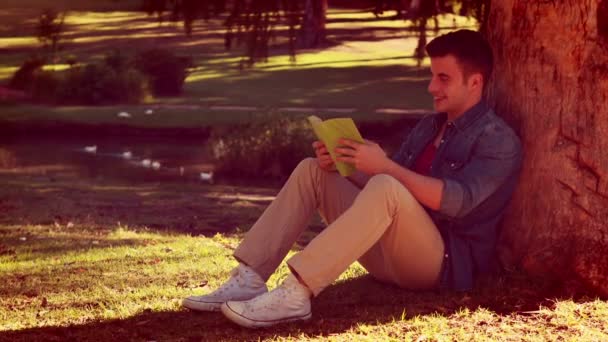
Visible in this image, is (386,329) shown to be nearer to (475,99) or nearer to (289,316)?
(289,316)

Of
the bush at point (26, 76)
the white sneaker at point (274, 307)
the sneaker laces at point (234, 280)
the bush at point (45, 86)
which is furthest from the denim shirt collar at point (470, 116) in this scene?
the bush at point (26, 76)

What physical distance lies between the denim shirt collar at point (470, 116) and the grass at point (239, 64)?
20.6ft

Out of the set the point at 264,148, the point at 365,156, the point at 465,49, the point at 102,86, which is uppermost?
the point at 465,49

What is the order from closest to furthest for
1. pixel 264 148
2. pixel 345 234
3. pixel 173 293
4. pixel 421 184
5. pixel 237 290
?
pixel 345 234
pixel 421 184
pixel 237 290
pixel 173 293
pixel 264 148

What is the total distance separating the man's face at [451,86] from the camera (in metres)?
4.66

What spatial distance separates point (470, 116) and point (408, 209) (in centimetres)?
62

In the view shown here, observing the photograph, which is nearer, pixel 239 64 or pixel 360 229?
pixel 360 229

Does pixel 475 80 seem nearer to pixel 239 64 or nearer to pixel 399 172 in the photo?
pixel 399 172

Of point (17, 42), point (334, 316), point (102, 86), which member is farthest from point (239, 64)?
Result: point (334, 316)

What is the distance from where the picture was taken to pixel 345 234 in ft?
13.8

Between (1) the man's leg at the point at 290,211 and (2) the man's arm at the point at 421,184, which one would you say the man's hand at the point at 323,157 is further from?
(2) the man's arm at the point at 421,184

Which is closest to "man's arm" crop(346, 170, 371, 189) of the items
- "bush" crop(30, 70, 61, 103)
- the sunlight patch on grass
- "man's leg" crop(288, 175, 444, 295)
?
"man's leg" crop(288, 175, 444, 295)

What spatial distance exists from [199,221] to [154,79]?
35.8 feet

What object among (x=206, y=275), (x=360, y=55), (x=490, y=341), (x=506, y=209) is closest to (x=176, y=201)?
(x=206, y=275)
